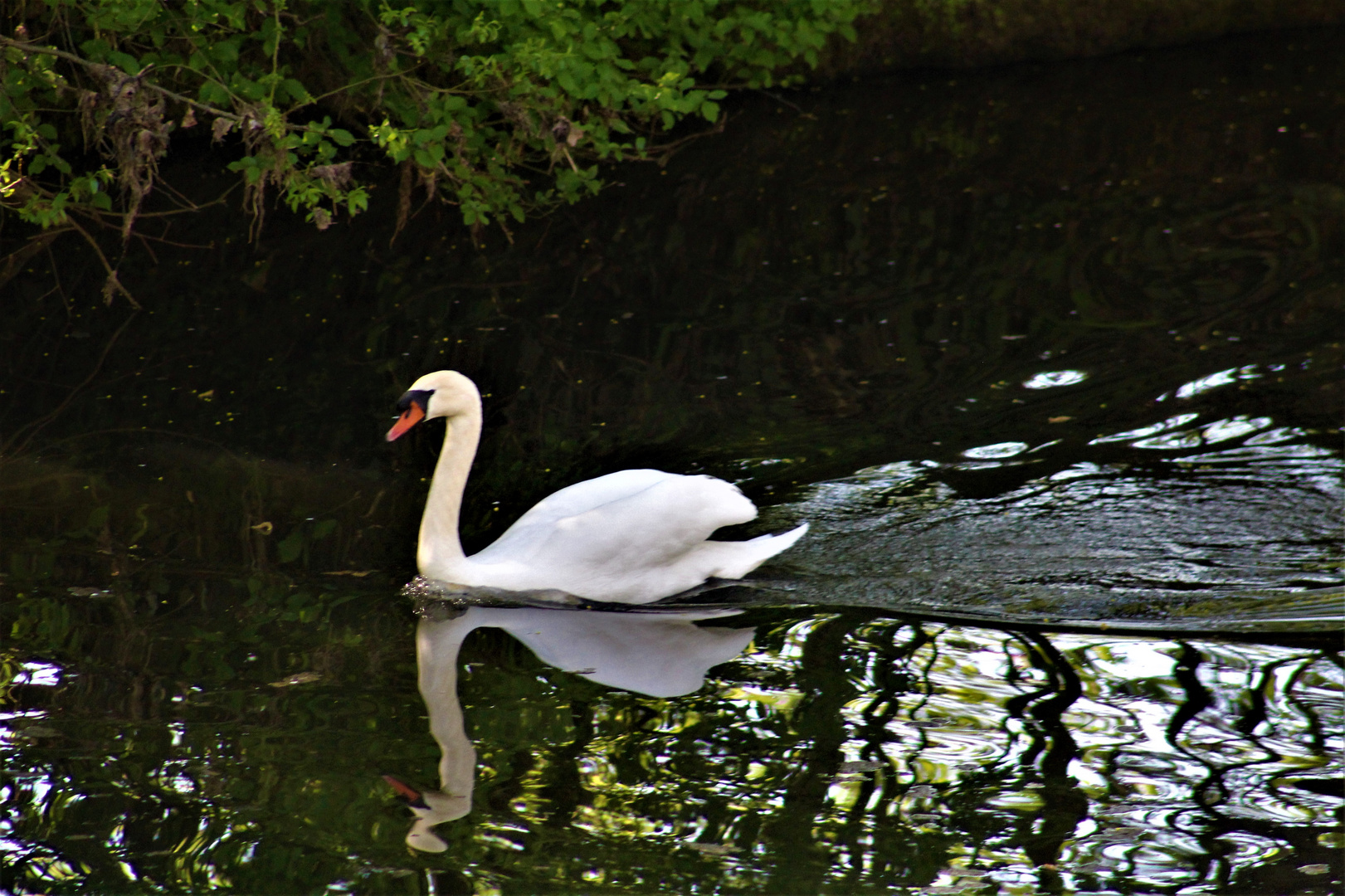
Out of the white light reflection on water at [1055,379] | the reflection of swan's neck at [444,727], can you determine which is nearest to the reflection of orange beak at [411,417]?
the reflection of swan's neck at [444,727]

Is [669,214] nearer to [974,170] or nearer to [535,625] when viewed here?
[974,170]

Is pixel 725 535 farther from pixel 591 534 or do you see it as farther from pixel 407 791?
pixel 407 791

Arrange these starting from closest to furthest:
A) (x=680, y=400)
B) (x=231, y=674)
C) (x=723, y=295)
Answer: (x=231, y=674)
(x=680, y=400)
(x=723, y=295)

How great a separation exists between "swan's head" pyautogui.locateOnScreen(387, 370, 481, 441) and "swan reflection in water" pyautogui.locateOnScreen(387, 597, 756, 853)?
852 millimetres

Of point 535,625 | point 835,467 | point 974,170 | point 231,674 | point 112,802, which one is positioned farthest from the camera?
point 974,170

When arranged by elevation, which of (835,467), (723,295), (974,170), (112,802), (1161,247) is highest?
(974,170)

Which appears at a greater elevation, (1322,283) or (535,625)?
(1322,283)

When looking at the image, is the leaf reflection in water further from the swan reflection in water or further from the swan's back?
the swan's back

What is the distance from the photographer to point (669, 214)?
12164 millimetres

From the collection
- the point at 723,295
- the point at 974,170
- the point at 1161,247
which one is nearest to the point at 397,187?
the point at 723,295

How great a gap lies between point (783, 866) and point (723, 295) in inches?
254

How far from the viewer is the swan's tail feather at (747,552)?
6168 mm

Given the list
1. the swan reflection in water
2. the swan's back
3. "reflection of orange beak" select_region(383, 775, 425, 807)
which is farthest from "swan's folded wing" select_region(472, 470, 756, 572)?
"reflection of orange beak" select_region(383, 775, 425, 807)

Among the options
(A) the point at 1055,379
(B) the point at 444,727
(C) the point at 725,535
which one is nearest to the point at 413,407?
(B) the point at 444,727
